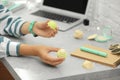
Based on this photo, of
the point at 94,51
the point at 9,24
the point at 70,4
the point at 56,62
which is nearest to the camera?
the point at 56,62

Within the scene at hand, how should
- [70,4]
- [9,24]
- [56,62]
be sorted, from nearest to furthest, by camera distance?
[56,62], [9,24], [70,4]

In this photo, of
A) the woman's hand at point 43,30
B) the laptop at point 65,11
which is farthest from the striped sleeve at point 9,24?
the laptop at point 65,11

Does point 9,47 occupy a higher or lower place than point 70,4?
lower

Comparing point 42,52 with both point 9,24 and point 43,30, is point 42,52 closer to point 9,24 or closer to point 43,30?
point 43,30

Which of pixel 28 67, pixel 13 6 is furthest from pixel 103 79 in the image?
pixel 13 6

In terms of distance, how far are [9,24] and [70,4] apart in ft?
1.18

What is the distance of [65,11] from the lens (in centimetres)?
143

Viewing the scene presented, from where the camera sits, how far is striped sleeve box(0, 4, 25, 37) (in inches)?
46.8

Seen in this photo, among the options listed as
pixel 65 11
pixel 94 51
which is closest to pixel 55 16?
pixel 65 11

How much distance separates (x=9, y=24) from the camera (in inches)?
48.1

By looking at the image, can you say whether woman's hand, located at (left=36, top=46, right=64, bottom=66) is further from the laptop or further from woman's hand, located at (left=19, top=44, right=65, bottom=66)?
the laptop

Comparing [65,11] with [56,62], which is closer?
[56,62]

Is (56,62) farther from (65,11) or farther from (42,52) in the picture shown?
(65,11)

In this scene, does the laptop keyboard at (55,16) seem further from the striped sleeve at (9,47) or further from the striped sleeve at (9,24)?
the striped sleeve at (9,47)
